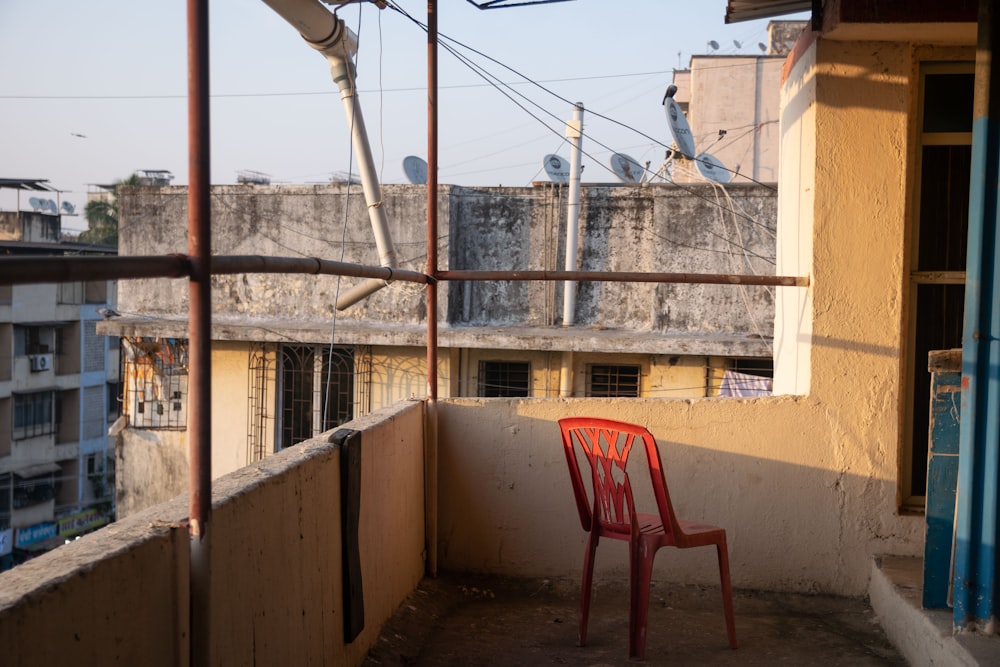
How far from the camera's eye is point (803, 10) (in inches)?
185

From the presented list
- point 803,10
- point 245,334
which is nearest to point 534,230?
point 245,334

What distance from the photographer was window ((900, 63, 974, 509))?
4.07 meters

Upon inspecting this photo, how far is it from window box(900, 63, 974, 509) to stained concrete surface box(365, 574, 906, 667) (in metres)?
0.74

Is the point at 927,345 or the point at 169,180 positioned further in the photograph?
the point at 169,180

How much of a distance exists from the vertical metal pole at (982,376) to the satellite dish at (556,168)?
10739 mm

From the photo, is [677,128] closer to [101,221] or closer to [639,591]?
[639,591]

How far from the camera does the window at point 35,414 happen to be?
25734 mm

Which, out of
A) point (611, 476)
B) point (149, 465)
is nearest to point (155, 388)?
point (149, 465)

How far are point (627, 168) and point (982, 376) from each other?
12.5m

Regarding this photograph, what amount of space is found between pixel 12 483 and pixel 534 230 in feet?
60.9

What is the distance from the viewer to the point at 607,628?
384 cm

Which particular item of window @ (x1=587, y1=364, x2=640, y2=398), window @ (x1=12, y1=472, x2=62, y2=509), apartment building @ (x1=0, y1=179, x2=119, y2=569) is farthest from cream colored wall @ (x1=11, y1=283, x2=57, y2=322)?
window @ (x1=587, y1=364, x2=640, y2=398)

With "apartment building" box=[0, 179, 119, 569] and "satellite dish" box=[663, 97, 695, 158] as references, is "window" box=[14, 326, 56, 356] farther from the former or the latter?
"satellite dish" box=[663, 97, 695, 158]

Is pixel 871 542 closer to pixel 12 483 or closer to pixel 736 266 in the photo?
pixel 736 266
